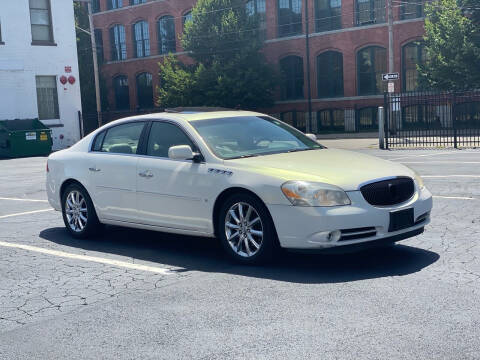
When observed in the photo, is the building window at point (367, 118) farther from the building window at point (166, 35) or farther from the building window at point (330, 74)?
the building window at point (166, 35)

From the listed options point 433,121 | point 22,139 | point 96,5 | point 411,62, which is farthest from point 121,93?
point 433,121

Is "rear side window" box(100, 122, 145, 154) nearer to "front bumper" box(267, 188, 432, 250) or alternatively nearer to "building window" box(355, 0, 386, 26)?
"front bumper" box(267, 188, 432, 250)

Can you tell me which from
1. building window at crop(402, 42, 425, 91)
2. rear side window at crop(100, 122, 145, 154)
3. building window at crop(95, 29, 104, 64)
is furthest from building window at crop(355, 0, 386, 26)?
rear side window at crop(100, 122, 145, 154)

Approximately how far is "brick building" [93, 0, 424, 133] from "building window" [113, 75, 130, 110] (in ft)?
16.9

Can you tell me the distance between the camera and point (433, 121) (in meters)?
31.5

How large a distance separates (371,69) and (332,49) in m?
2.84

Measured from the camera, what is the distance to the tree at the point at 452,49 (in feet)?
110

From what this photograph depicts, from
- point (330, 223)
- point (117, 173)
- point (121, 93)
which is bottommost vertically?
point (330, 223)

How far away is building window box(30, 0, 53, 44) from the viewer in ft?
110

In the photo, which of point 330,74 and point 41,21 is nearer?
point 41,21

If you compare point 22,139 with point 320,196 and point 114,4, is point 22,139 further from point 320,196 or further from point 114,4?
point 114,4

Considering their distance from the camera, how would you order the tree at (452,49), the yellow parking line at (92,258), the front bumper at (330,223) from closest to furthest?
Result: the front bumper at (330,223) → the yellow parking line at (92,258) → the tree at (452,49)

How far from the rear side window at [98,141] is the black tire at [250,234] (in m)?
2.30

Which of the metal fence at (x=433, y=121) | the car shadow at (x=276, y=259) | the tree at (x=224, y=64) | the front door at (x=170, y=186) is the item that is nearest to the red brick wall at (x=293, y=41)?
the tree at (x=224, y=64)
